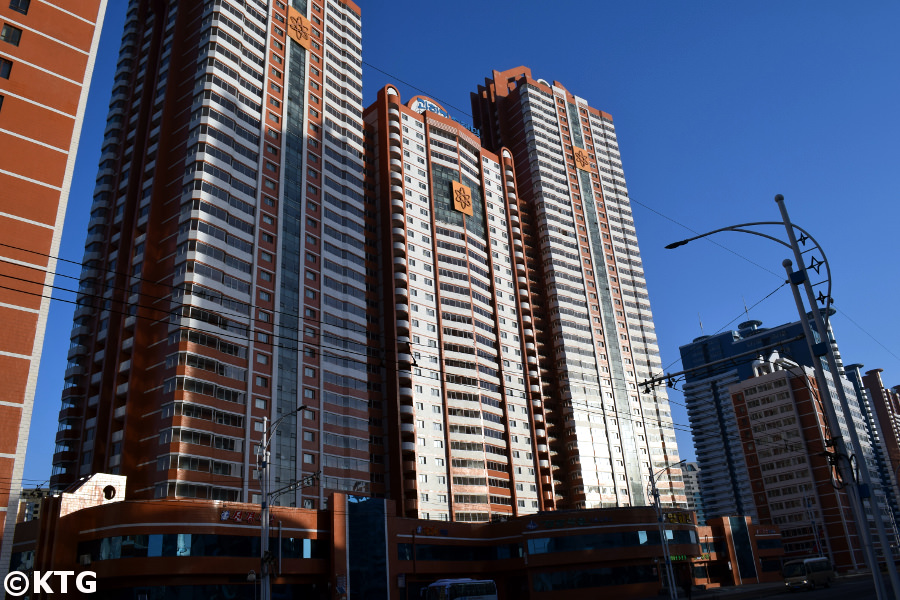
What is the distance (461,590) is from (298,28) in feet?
268

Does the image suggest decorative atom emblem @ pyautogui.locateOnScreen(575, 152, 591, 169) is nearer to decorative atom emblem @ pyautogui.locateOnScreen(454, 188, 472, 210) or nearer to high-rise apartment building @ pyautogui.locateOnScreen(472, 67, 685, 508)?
high-rise apartment building @ pyautogui.locateOnScreen(472, 67, 685, 508)

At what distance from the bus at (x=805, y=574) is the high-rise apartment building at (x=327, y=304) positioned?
3955 centimetres

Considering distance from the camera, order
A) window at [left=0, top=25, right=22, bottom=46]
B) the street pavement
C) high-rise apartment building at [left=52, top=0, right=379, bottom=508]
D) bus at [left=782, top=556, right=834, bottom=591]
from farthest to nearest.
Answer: high-rise apartment building at [left=52, top=0, right=379, bottom=508], bus at [left=782, top=556, right=834, bottom=591], window at [left=0, top=25, right=22, bottom=46], the street pavement

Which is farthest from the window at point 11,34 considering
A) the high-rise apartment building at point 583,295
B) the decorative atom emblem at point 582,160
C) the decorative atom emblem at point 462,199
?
the decorative atom emblem at point 582,160

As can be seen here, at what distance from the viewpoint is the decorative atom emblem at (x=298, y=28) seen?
98625 millimetres

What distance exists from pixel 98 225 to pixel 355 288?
34146 millimetres

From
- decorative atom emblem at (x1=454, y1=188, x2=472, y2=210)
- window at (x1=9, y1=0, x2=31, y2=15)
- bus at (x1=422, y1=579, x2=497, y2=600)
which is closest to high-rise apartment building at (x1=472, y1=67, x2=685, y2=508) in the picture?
decorative atom emblem at (x1=454, y1=188, x2=472, y2=210)

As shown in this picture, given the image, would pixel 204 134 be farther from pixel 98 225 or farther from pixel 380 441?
pixel 380 441

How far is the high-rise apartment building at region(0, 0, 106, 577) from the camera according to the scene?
4391 cm

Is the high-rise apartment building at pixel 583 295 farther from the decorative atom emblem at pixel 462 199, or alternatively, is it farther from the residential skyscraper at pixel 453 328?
the decorative atom emblem at pixel 462 199

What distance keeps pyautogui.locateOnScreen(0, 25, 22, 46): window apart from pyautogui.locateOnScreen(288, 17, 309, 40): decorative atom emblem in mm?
51497

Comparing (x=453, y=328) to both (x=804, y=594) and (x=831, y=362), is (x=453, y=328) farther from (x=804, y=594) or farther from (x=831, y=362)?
(x=831, y=362)

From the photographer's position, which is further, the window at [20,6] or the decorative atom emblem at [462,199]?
the decorative atom emblem at [462,199]

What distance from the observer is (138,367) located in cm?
7144
